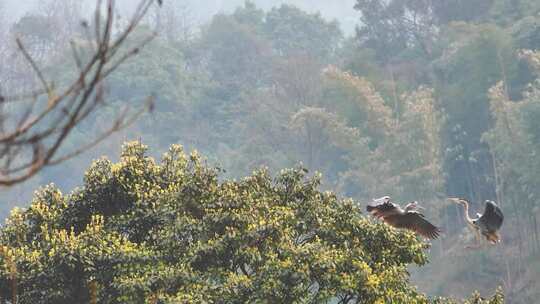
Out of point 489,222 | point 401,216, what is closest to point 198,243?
point 401,216

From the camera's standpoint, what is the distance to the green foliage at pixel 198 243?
41.7ft

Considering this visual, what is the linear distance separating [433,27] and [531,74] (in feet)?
39.8

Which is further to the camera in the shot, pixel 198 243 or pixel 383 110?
pixel 383 110

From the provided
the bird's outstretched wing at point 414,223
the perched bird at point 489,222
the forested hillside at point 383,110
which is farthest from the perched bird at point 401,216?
the forested hillside at point 383,110

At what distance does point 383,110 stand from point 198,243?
103ft

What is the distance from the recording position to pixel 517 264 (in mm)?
38250

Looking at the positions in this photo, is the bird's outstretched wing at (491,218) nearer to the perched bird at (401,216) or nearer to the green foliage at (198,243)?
the perched bird at (401,216)

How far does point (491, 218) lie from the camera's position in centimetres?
1149

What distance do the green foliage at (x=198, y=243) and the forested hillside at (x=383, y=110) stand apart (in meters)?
18.4

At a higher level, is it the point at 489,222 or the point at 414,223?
the point at 414,223

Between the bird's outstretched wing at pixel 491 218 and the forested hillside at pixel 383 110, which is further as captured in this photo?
the forested hillside at pixel 383 110

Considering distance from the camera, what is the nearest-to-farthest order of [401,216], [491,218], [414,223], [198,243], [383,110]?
[491,218]
[401,216]
[414,223]
[198,243]
[383,110]

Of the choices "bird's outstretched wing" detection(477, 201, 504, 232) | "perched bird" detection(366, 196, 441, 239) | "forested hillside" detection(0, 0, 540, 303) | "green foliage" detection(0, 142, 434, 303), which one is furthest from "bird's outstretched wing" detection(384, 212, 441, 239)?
"forested hillside" detection(0, 0, 540, 303)

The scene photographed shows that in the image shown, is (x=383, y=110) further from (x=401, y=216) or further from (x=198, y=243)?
(x=401, y=216)
